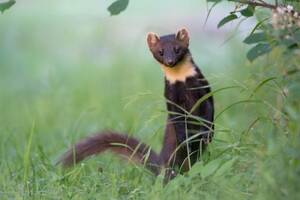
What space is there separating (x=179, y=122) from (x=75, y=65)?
5.55 metres

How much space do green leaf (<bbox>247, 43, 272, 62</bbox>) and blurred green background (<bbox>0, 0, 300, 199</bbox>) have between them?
173mm

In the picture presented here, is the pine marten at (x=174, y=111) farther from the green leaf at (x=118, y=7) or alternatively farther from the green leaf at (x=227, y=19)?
the green leaf at (x=118, y=7)

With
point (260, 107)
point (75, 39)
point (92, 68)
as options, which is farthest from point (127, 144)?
point (75, 39)

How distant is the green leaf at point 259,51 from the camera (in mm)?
5434

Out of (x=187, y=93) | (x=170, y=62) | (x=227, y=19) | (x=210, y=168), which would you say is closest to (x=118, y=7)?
(x=227, y=19)

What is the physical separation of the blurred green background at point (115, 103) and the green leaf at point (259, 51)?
17 cm

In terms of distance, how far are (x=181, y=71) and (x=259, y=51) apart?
→ 1.22 m

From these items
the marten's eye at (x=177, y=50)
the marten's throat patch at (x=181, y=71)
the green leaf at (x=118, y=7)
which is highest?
the green leaf at (x=118, y=7)

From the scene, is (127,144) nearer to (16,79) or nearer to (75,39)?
(16,79)

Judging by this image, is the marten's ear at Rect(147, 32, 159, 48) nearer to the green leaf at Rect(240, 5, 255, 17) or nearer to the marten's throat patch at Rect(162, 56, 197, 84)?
the marten's throat patch at Rect(162, 56, 197, 84)

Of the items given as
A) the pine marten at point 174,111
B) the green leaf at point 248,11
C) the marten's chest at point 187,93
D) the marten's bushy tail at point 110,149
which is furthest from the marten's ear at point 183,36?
the green leaf at point 248,11

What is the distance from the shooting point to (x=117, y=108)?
9562 mm

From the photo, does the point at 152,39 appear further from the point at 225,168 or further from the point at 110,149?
the point at 225,168

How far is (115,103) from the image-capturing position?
9820mm
